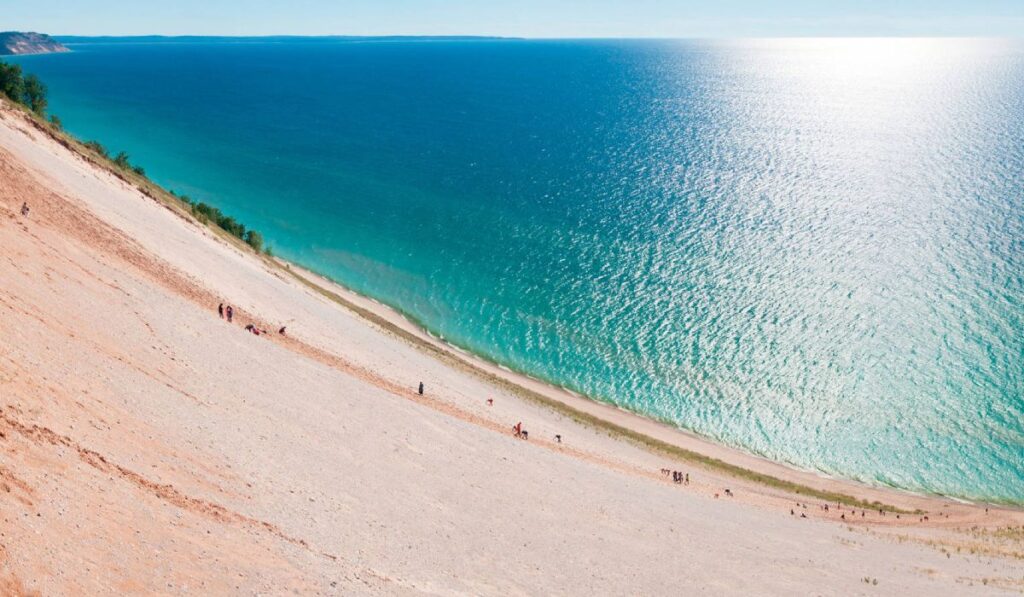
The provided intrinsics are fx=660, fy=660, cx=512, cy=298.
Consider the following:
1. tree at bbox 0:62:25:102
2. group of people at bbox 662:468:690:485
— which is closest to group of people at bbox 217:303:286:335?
group of people at bbox 662:468:690:485

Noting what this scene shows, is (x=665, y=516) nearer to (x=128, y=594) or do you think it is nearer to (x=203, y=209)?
(x=128, y=594)

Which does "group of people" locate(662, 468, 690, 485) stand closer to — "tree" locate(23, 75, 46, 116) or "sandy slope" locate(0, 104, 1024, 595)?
"sandy slope" locate(0, 104, 1024, 595)

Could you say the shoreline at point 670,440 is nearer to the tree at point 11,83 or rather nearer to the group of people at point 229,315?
the group of people at point 229,315

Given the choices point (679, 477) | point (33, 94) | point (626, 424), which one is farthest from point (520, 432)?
point (33, 94)

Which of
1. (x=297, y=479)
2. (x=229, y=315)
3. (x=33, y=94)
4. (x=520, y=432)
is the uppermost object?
(x=33, y=94)

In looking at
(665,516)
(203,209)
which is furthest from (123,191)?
(665,516)

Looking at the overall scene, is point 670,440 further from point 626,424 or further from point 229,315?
point 229,315

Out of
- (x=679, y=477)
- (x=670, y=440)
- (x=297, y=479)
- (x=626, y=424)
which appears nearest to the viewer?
(x=297, y=479)
